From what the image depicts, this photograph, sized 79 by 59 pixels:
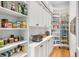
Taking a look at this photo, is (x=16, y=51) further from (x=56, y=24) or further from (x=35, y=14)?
(x=56, y=24)

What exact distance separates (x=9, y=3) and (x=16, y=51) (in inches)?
29.4

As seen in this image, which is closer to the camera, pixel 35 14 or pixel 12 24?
pixel 12 24

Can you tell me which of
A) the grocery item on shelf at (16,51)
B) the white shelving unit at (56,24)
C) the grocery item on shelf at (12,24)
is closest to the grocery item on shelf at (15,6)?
the grocery item on shelf at (12,24)

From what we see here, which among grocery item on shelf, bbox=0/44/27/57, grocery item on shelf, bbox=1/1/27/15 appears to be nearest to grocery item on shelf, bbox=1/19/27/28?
grocery item on shelf, bbox=1/1/27/15

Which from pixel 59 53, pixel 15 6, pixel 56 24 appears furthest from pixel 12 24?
pixel 59 53

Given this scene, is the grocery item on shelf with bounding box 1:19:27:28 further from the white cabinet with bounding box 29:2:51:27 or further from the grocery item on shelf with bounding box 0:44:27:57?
the grocery item on shelf with bounding box 0:44:27:57

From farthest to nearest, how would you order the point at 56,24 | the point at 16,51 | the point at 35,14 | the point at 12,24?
the point at 56,24 < the point at 35,14 < the point at 16,51 < the point at 12,24

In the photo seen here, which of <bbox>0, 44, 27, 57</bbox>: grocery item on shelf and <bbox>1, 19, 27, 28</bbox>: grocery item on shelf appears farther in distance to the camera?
<bbox>0, 44, 27, 57</bbox>: grocery item on shelf

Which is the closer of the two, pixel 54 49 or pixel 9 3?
pixel 9 3

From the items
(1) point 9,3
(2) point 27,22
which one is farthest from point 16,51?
(1) point 9,3

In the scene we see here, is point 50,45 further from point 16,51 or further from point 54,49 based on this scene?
point 16,51

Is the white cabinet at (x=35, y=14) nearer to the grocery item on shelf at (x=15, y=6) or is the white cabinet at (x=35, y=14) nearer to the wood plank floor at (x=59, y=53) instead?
the grocery item on shelf at (x=15, y=6)

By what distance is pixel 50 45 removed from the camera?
3932 mm

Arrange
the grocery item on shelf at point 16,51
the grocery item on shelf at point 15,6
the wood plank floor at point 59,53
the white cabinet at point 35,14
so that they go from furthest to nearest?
1. the wood plank floor at point 59,53
2. the white cabinet at point 35,14
3. the grocery item on shelf at point 16,51
4. the grocery item on shelf at point 15,6
